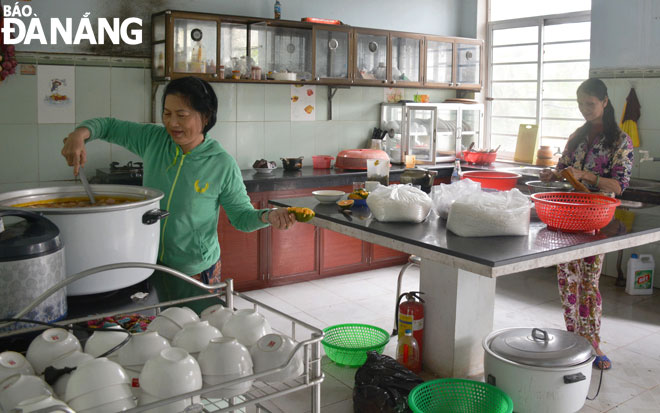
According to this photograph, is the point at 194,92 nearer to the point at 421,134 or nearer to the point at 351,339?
the point at 351,339

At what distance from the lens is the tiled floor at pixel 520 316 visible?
3143 millimetres

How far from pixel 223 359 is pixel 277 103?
447cm

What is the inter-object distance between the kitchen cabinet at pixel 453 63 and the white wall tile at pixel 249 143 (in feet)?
5.53

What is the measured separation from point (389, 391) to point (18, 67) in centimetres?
329

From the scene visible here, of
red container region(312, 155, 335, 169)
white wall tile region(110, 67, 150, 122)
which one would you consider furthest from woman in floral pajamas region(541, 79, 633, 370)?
white wall tile region(110, 67, 150, 122)

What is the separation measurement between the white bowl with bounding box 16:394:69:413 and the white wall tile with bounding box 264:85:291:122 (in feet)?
14.9

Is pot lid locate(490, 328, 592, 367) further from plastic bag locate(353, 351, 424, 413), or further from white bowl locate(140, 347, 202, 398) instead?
white bowl locate(140, 347, 202, 398)

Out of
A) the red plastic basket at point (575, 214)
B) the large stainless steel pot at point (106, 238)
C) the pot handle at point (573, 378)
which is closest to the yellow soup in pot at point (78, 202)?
the large stainless steel pot at point (106, 238)

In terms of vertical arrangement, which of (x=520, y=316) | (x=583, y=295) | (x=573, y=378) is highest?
(x=583, y=295)

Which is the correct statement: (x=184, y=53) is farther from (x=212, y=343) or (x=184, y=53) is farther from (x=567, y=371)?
(x=212, y=343)

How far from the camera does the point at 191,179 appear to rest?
90.0 inches

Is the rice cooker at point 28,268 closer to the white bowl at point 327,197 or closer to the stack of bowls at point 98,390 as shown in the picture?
the stack of bowls at point 98,390

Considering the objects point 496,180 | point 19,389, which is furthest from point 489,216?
point 19,389

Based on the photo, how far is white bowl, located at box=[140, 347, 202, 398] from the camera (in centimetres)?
96
